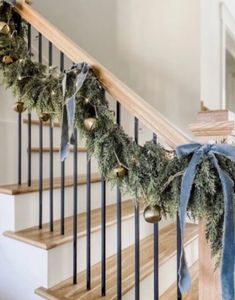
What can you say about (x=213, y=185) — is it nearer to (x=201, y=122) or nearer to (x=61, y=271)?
(x=201, y=122)

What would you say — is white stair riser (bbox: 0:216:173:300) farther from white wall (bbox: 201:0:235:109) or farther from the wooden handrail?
white wall (bbox: 201:0:235:109)

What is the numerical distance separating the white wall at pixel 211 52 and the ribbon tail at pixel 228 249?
2315 millimetres

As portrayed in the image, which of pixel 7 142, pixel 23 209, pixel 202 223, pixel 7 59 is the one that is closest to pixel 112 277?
pixel 23 209

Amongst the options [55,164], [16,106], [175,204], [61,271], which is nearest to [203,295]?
[175,204]

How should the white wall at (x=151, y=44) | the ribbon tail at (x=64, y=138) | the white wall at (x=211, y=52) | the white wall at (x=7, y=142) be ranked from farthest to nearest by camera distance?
the white wall at (x=211, y=52) < the white wall at (x=151, y=44) < the white wall at (x=7, y=142) < the ribbon tail at (x=64, y=138)

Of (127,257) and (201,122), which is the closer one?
(201,122)

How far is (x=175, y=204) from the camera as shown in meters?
0.92

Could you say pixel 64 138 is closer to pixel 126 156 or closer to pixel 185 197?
pixel 126 156

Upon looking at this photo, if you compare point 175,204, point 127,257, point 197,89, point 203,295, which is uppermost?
point 197,89

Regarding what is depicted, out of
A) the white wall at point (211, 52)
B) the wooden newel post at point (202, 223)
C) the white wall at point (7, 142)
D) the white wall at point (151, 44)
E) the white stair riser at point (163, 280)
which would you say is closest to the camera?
the wooden newel post at point (202, 223)

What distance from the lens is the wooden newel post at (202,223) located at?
0.94 m

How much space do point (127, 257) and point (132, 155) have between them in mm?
872

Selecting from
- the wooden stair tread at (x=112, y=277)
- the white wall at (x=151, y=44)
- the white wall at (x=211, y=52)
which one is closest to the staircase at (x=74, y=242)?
the wooden stair tread at (x=112, y=277)

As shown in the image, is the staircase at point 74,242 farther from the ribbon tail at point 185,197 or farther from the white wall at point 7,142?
the ribbon tail at point 185,197
